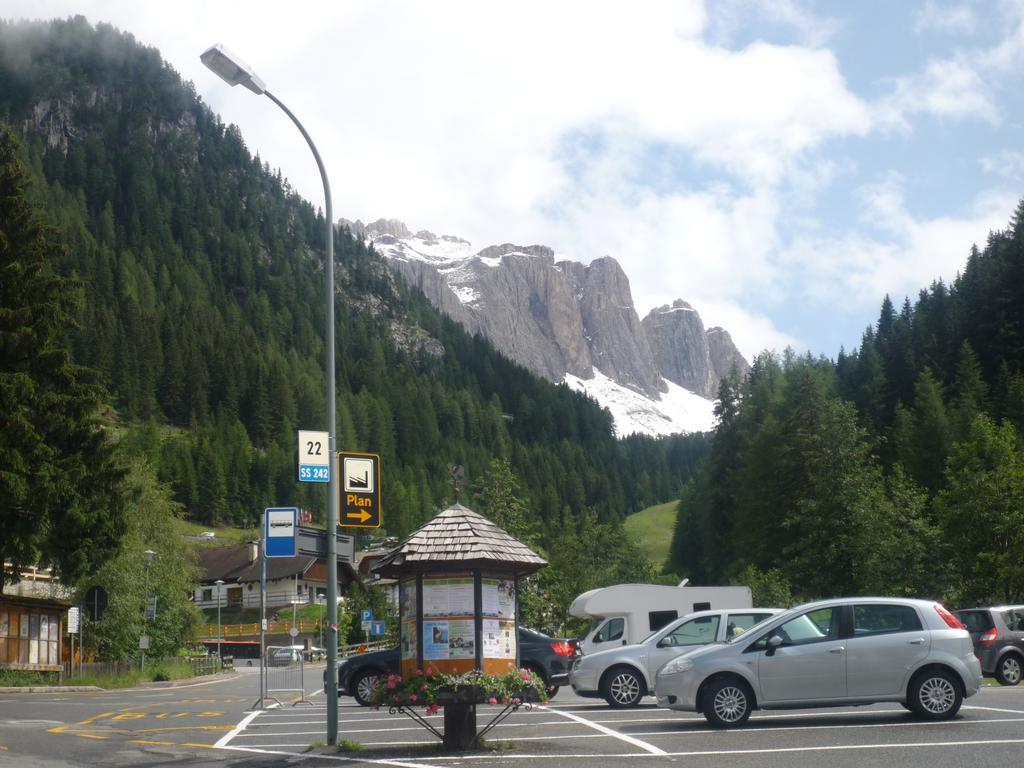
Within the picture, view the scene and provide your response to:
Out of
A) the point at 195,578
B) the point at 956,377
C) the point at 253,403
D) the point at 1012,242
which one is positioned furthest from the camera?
the point at 253,403

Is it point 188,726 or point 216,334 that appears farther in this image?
point 216,334

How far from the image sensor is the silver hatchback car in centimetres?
1585

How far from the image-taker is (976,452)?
152 ft

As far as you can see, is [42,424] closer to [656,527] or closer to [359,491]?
[359,491]

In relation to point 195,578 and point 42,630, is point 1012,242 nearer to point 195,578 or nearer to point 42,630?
point 195,578

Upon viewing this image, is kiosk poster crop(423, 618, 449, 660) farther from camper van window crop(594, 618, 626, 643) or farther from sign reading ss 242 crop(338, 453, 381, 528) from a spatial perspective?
camper van window crop(594, 618, 626, 643)

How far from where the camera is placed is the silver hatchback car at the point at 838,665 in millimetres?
15852

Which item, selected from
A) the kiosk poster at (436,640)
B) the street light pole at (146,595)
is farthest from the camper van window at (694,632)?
the street light pole at (146,595)

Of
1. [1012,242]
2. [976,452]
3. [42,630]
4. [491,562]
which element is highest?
[1012,242]

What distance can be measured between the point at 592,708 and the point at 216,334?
168045 millimetres

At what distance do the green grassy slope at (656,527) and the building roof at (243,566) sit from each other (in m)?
55.8

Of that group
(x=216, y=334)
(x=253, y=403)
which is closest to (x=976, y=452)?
(x=253, y=403)

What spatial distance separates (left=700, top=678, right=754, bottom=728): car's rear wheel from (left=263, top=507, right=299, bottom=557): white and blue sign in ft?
20.6

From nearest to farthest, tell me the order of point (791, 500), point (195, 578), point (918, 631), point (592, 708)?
point (918, 631) → point (592, 708) → point (195, 578) → point (791, 500)
